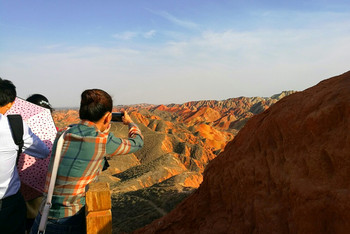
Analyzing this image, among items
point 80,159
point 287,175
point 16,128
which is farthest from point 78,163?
point 287,175

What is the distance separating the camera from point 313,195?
2402 mm

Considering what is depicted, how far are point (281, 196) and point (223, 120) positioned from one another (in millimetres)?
56977

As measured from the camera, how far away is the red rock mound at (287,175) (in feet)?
7.60

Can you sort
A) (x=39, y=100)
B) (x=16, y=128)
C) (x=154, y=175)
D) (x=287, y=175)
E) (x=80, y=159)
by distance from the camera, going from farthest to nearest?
(x=154, y=175), (x=39, y=100), (x=287, y=175), (x=16, y=128), (x=80, y=159)

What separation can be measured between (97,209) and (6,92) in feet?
4.06

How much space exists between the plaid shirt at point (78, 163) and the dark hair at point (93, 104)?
0.06 meters

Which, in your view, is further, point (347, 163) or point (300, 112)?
point (300, 112)

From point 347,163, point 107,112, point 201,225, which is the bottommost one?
point 201,225

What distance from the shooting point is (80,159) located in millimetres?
1788

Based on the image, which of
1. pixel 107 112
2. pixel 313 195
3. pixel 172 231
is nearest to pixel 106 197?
pixel 107 112

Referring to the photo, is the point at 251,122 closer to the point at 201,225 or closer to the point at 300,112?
the point at 300,112

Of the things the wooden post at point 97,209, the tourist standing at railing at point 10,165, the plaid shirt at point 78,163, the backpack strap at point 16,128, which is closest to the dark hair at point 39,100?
the tourist standing at railing at point 10,165

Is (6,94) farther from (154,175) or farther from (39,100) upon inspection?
(154,175)

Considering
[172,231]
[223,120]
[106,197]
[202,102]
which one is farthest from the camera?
[202,102]
